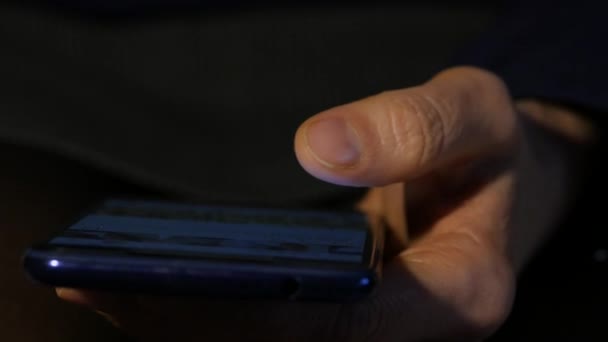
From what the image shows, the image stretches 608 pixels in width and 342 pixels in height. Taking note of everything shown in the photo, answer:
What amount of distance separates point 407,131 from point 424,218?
0.13 m

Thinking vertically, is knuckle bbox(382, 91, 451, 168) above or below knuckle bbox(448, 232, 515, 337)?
above

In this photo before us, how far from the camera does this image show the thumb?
41cm

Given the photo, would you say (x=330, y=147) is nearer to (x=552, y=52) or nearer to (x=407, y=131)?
(x=407, y=131)

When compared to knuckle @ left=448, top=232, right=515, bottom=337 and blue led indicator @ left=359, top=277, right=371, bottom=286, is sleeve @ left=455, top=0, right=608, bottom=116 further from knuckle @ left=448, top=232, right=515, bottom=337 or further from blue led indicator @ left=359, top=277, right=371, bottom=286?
blue led indicator @ left=359, top=277, right=371, bottom=286

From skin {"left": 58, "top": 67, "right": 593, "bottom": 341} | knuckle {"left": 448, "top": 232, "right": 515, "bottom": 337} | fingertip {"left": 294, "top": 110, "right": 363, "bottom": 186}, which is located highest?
fingertip {"left": 294, "top": 110, "right": 363, "bottom": 186}

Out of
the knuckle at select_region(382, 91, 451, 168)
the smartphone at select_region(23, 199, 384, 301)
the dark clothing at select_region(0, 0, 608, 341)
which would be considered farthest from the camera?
the dark clothing at select_region(0, 0, 608, 341)

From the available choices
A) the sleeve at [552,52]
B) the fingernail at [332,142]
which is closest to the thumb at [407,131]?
the fingernail at [332,142]

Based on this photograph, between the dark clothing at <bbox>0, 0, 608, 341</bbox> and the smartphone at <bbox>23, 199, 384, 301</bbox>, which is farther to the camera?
the dark clothing at <bbox>0, 0, 608, 341</bbox>

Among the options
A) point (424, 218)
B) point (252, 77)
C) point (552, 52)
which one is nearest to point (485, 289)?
point (424, 218)

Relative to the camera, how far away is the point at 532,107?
631 mm

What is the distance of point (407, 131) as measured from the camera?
0.44 m

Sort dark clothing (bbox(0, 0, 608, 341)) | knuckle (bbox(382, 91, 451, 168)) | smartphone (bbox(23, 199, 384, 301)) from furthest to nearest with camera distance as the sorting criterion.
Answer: dark clothing (bbox(0, 0, 608, 341))
knuckle (bbox(382, 91, 451, 168))
smartphone (bbox(23, 199, 384, 301))

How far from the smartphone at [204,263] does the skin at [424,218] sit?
26 mm

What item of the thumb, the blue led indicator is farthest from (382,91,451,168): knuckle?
the blue led indicator
